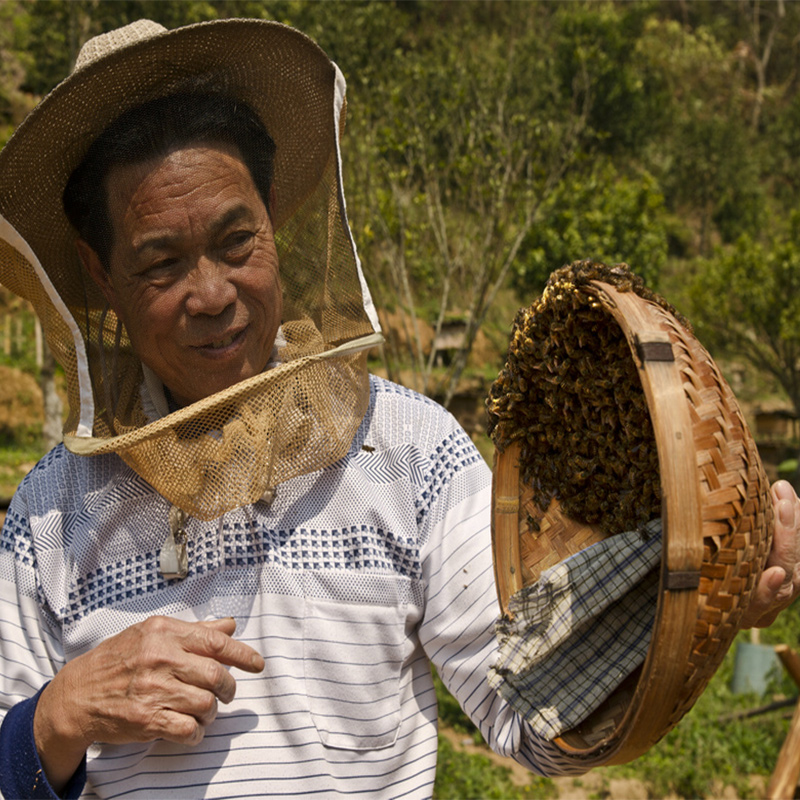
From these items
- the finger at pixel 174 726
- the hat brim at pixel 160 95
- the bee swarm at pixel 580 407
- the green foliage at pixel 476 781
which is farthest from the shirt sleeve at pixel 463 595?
the green foliage at pixel 476 781

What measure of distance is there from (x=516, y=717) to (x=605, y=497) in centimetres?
42

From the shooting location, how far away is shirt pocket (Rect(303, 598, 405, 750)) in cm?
140

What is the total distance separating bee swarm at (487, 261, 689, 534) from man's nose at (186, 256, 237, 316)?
515 mm

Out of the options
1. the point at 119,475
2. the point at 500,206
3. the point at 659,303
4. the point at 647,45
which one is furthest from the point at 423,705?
the point at 647,45

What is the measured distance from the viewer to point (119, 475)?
5.05ft

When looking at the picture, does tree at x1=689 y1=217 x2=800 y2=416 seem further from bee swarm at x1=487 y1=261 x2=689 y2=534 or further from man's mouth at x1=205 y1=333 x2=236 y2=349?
man's mouth at x1=205 y1=333 x2=236 y2=349

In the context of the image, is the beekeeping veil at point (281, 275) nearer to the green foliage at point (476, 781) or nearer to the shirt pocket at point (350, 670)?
the shirt pocket at point (350, 670)

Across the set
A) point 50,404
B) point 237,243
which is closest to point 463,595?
point 237,243

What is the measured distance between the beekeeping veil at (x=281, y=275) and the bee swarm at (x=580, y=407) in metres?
0.34

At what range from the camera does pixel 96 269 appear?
1595 mm

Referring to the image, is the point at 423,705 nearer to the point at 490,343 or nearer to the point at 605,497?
the point at 605,497

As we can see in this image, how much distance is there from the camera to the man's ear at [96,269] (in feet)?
5.16

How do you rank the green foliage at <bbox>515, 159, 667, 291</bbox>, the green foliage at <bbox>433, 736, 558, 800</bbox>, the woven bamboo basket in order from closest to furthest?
the woven bamboo basket
the green foliage at <bbox>433, 736, 558, 800</bbox>
the green foliage at <bbox>515, 159, 667, 291</bbox>

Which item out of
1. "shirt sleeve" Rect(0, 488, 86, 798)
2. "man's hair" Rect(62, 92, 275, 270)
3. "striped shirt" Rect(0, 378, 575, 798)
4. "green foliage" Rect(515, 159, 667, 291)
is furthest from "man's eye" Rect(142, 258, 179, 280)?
"green foliage" Rect(515, 159, 667, 291)
